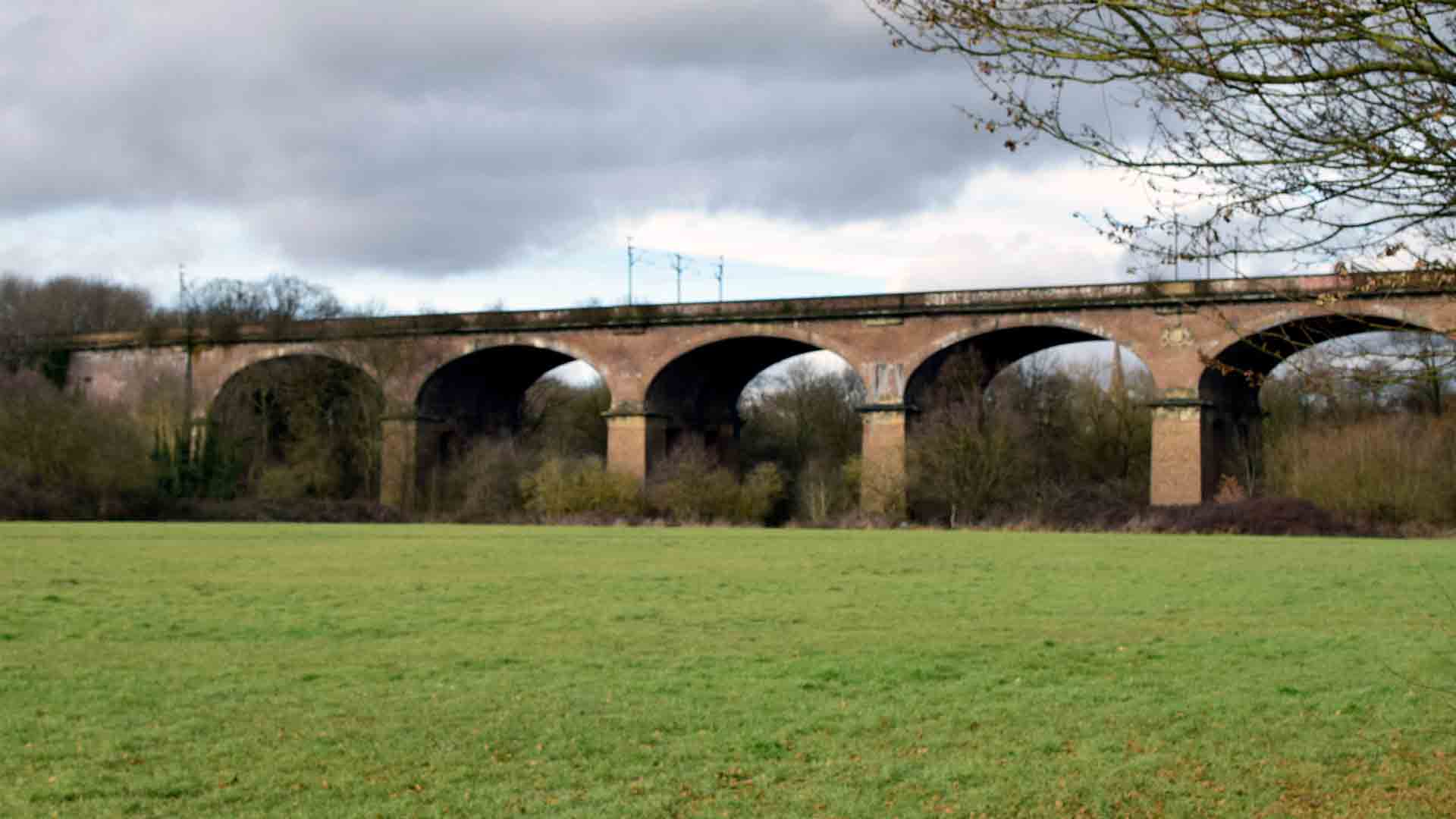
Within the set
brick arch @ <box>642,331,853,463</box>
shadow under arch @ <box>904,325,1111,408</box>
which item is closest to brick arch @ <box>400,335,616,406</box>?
brick arch @ <box>642,331,853,463</box>

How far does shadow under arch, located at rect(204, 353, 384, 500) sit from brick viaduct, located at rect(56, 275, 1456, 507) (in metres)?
0.73

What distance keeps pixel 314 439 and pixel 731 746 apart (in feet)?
149

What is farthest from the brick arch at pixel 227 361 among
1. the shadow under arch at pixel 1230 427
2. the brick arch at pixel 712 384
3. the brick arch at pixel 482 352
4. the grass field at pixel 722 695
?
the grass field at pixel 722 695

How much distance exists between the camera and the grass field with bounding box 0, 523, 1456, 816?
7.02m

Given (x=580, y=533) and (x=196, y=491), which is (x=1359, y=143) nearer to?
(x=580, y=533)

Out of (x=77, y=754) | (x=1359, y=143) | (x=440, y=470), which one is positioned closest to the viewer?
(x=1359, y=143)

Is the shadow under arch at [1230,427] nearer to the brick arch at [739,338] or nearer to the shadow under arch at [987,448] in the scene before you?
the shadow under arch at [987,448]

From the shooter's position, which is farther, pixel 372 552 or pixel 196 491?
pixel 196 491

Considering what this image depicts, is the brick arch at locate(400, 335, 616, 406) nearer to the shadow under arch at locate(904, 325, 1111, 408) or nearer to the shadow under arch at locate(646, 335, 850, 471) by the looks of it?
the shadow under arch at locate(646, 335, 850, 471)

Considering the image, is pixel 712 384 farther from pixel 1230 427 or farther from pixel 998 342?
pixel 1230 427

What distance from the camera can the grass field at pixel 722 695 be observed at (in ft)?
23.0

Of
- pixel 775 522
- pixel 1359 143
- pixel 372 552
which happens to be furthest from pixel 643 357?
pixel 1359 143

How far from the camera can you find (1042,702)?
9.41 meters

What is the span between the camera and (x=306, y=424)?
5138 centimetres
